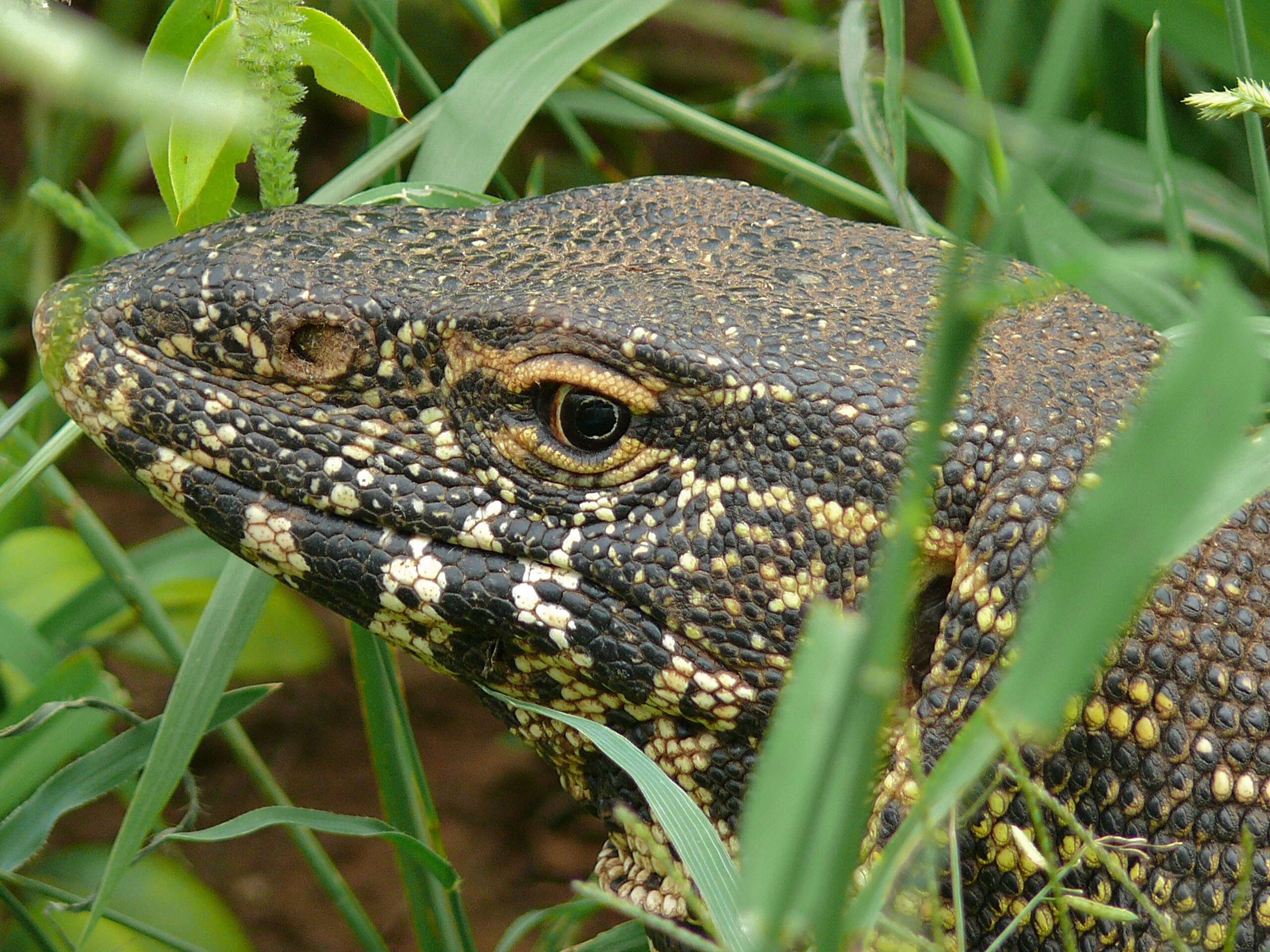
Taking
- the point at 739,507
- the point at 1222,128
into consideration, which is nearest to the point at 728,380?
the point at 739,507

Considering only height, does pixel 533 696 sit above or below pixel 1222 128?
below

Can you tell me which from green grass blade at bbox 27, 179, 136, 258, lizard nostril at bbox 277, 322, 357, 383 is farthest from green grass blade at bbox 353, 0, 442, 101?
lizard nostril at bbox 277, 322, 357, 383

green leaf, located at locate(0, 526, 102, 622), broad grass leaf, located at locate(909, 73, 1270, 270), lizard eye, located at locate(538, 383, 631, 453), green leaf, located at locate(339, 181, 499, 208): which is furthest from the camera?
broad grass leaf, located at locate(909, 73, 1270, 270)

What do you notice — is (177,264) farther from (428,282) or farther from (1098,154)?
(1098,154)

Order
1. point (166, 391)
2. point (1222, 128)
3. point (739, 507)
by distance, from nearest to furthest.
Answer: point (739, 507), point (166, 391), point (1222, 128)

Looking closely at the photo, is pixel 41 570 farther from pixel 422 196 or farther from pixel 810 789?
pixel 810 789

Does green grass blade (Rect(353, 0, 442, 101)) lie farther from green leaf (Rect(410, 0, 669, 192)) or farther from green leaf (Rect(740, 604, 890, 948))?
green leaf (Rect(740, 604, 890, 948))

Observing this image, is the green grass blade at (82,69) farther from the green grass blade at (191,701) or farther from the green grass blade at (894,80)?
the green grass blade at (894,80)
